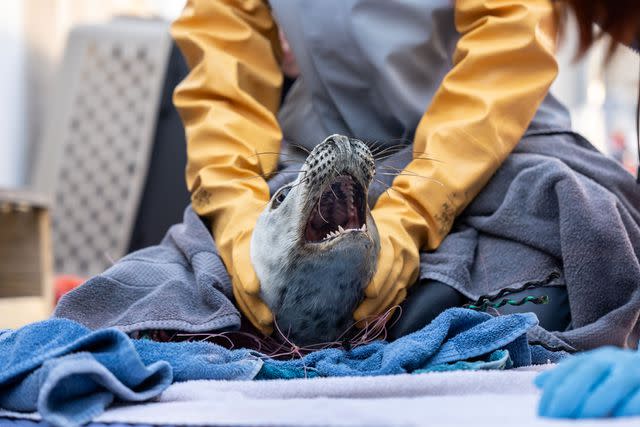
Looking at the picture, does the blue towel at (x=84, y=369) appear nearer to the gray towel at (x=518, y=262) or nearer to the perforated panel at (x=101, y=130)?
the gray towel at (x=518, y=262)

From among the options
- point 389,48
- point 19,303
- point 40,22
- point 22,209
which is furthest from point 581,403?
point 40,22

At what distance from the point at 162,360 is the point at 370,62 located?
70 centimetres

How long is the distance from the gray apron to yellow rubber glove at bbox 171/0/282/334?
0.07 metres

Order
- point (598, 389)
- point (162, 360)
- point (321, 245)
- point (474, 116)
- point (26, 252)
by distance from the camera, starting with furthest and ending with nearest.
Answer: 1. point (26, 252)
2. point (474, 116)
3. point (321, 245)
4. point (162, 360)
5. point (598, 389)

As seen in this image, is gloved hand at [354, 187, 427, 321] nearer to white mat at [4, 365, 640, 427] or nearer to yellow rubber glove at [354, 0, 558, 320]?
yellow rubber glove at [354, 0, 558, 320]

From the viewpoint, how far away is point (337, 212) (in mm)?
1185

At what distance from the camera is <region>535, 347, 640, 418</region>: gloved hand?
69 cm

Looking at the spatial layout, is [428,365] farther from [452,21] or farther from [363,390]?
[452,21]

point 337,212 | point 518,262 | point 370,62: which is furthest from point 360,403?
point 370,62

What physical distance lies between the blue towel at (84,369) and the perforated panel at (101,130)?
179cm

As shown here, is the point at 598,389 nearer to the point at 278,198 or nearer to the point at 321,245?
the point at 321,245

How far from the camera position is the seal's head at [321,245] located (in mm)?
1093

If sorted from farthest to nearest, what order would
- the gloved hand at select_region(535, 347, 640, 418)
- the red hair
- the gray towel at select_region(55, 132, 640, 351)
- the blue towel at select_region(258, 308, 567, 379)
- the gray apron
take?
the gray apron < the gray towel at select_region(55, 132, 640, 351) < the blue towel at select_region(258, 308, 567, 379) < the red hair < the gloved hand at select_region(535, 347, 640, 418)

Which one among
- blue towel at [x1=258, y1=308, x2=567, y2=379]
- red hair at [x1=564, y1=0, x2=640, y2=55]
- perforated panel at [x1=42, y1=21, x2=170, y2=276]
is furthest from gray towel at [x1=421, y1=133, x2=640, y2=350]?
perforated panel at [x1=42, y1=21, x2=170, y2=276]
